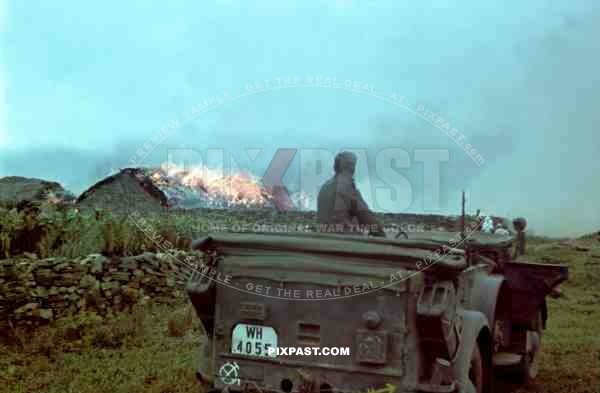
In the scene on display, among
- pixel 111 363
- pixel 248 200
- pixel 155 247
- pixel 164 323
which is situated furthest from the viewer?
pixel 248 200

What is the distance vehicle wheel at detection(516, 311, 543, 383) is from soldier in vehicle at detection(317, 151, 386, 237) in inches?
103

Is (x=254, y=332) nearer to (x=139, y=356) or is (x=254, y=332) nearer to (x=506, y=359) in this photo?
(x=506, y=359)

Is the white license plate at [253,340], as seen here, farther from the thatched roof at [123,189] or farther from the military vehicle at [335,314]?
the thatched roof at [123,189]

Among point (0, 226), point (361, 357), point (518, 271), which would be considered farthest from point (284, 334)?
point (0, 226)

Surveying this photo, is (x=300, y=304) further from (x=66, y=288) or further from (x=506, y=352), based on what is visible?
(x=66, y=288)

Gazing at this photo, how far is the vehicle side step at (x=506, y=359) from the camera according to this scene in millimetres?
6582

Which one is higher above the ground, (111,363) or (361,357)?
(361,357)

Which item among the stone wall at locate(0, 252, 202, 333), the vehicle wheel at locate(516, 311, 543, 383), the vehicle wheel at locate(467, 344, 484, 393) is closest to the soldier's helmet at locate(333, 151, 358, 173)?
the vehicle wheel at locate(467, 344, 484, 393)

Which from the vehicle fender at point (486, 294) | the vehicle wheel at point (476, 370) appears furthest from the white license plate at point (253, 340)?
the vehicle fender at point (486, 294)

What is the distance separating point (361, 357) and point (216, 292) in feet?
4.13

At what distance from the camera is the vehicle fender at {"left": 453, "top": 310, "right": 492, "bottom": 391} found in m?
4.96

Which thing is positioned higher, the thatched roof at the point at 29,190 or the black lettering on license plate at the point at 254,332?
the thatched roof at the point at 29,190

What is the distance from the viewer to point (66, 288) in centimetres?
984

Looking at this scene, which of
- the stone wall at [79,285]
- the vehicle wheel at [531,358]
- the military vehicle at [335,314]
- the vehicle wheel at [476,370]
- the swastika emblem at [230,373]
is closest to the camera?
the military vehicle at [335,314]
